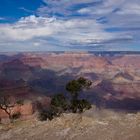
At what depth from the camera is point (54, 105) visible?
6166 centimetres

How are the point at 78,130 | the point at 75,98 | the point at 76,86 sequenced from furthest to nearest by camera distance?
the point at 75,98 → the point at 76,86 → the point at 78,130

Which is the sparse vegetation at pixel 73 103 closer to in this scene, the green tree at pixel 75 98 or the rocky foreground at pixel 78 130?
the green tree at pixel 75 98

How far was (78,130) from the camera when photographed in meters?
36.9

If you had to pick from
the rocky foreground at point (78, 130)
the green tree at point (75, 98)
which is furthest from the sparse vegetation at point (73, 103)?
the rocky foreground at point (78, 130)

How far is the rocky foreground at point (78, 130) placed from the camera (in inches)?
1340

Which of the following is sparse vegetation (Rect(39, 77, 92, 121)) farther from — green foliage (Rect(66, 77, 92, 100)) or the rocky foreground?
the rocky foreground

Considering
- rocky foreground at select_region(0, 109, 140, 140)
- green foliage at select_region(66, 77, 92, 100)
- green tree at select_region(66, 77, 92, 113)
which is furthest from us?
green foliage at select_region(66, 77, 92, 100)

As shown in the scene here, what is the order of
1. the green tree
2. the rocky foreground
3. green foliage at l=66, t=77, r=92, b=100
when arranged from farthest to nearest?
green foliage at l=66, t=77, r=92, b=100, the green tree, the rocky foreground

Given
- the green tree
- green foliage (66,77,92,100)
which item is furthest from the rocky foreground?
green foliage (66,77,92,100)

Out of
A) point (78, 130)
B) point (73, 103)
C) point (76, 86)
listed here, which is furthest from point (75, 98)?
point (78, 130)

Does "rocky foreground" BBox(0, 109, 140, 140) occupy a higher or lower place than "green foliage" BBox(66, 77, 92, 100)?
lower

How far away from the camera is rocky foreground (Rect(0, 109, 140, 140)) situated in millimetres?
34031

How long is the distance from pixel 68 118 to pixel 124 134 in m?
9.69

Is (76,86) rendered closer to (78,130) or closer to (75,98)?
(75,98)
